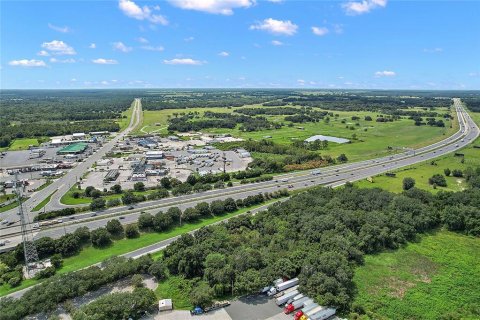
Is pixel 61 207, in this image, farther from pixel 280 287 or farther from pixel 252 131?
pixel 252 131

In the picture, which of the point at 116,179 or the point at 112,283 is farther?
the point at 116,179

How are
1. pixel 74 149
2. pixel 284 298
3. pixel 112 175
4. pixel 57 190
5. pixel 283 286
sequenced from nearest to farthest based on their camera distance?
pixel 284 298 → pixel 283 286 → pixel 57 190 → pixel 112 175 → pixel 74 149

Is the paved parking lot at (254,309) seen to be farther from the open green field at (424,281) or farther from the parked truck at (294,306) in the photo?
the open green field at (424,281)

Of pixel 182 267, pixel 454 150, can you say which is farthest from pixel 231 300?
pixel 454 150

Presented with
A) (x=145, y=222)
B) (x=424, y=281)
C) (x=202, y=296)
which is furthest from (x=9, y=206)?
(x=424, y=281)

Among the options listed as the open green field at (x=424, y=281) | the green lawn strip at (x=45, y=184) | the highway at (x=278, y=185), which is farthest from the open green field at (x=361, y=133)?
the green lawn strip at (x=45, y=184)

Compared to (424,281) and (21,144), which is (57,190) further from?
(424,281)
